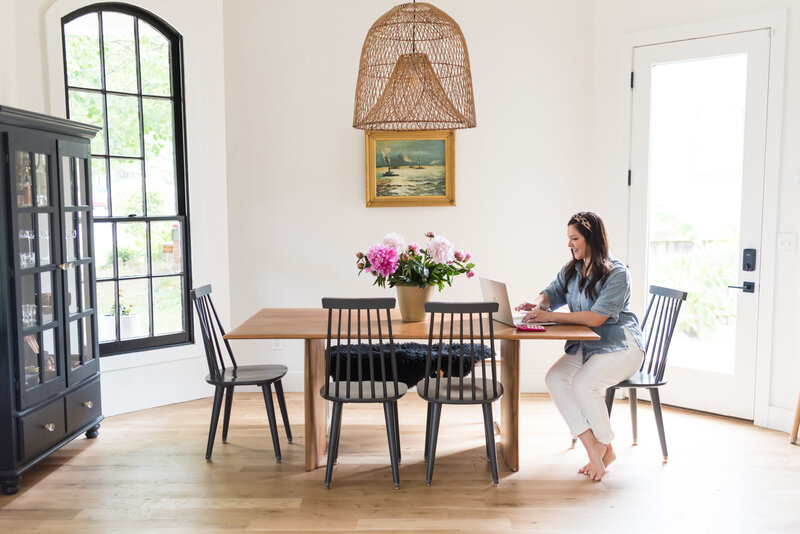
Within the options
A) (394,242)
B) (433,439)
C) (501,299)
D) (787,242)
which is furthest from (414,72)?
(787,242)

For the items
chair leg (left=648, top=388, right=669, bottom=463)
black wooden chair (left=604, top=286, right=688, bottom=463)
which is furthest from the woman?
chair leg (left=648, top=388, right=669, bottom=463)

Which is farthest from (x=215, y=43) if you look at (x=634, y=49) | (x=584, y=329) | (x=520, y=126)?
(x=584, y=329)

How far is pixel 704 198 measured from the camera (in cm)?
432

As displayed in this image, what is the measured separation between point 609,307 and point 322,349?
1.50m

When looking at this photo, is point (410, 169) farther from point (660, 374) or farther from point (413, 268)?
point (660, 374)

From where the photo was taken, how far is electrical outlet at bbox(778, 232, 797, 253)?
13.0ft

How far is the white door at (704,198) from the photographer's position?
13.5 ft

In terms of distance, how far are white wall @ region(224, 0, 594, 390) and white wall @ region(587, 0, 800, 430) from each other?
4.4 inches

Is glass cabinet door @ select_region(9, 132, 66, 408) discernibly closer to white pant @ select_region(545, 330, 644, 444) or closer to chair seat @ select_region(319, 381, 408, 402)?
chair seat @ select_region(319, 381, 408, 402)

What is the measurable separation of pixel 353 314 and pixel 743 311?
2.39 meters

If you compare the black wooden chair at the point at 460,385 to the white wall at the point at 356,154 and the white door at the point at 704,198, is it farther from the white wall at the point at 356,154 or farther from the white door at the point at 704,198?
the white door at the point at 704,198

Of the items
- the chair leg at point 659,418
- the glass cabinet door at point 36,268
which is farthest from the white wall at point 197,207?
the chair leg at point 659,418

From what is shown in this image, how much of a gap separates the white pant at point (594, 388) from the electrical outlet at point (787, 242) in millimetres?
1307

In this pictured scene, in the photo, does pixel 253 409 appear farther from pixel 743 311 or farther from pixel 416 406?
pixel 743 311
